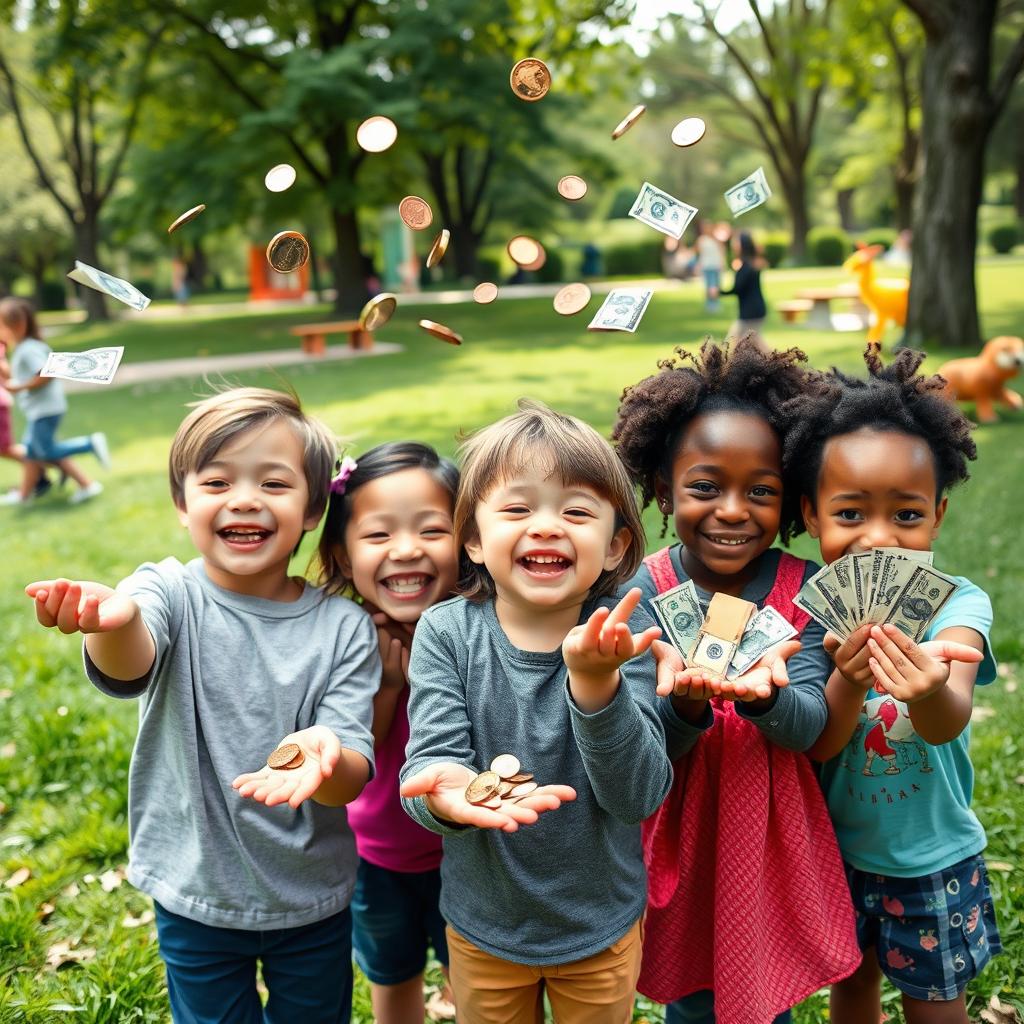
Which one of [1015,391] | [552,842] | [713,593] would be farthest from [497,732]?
[1015,391]

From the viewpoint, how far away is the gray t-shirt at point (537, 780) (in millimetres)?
1759

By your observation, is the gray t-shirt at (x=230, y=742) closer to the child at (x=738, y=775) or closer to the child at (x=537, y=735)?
the child at (x=537, y=735)

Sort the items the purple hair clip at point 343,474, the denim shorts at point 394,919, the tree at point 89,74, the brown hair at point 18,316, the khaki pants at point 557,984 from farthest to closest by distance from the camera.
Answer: the tree at point 89,74, the brown hair at point 18,316, the denim shorts at point 394,919, the purple hair clip at point 343,474, the khaki pants at point 557,984

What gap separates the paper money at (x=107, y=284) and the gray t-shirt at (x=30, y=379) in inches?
244

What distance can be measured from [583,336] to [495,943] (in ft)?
49.3

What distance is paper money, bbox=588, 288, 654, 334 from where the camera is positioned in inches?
77.9

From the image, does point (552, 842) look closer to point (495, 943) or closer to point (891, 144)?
point (495, 943)

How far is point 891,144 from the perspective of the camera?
115ft

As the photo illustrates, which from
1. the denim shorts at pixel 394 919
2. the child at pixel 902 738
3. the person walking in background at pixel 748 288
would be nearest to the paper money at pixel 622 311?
the child at pixel 902 738

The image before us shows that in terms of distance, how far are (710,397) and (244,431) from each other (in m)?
0.99

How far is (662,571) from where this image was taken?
2.04m

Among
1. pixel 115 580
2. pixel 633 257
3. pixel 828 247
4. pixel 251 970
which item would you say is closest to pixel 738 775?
pixel 251 970

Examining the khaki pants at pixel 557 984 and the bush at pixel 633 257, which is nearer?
the khaki pants at pixel 557 984

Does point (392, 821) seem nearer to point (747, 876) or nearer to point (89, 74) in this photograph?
point (747, 876)
